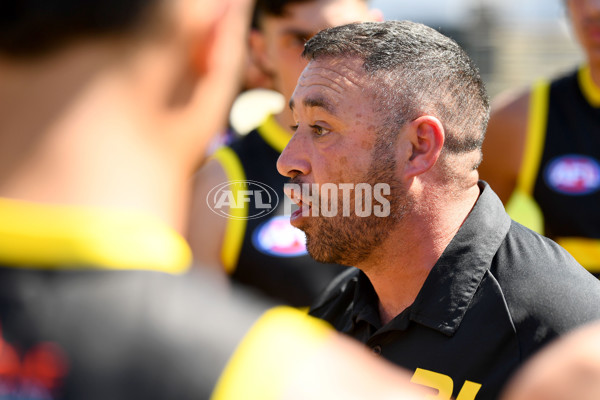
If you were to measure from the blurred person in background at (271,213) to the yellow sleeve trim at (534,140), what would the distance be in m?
0.94

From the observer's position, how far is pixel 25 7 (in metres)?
0.95

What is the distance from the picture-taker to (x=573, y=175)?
3551 millimetres

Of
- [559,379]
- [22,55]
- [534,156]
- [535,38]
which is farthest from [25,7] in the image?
[535,38]

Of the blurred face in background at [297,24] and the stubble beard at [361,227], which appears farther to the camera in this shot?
the blurred face in background at [297,24]

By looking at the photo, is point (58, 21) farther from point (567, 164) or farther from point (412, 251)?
point (567, 164)

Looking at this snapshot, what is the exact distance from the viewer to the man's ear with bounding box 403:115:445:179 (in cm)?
230

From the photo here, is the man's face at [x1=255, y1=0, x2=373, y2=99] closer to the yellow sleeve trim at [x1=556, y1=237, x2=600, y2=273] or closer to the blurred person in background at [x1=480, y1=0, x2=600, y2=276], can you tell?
the blurred person in background at [x1=480, y1=0, x2=600, y2=276]

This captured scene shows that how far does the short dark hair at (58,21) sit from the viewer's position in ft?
3.11

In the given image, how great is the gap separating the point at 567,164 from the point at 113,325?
308cm

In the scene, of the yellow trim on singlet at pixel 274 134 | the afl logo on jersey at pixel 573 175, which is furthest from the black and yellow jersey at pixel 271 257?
the afl logo on jersey at pixel 573 175

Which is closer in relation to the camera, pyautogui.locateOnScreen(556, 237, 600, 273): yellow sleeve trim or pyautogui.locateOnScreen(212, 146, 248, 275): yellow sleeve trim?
pyautogui.locateOnScreen(212, 146, 248, 275): yellow sleeve trim

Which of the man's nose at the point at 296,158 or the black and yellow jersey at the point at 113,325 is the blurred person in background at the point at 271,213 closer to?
the man's nose at the point at 296,158

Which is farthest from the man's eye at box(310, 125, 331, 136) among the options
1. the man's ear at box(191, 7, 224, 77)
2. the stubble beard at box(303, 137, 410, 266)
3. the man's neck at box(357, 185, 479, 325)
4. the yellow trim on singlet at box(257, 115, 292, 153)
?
the man's ear at box(191, 7, 224, 77)

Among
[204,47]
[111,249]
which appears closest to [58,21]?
[204,47]
